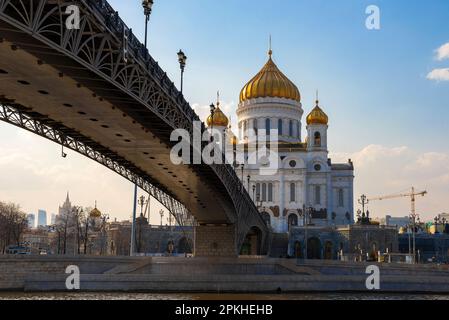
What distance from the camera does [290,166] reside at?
9431cm

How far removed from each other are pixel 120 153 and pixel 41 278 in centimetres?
960

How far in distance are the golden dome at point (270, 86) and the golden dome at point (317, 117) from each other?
16.9ft

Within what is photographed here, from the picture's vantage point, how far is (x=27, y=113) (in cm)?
2795

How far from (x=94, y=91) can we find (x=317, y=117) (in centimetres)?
7483

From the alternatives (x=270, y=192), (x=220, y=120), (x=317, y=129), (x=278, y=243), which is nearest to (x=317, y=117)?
(x=317, y=129)

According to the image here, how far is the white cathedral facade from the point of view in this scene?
9244cm

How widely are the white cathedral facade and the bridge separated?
49.8 metres

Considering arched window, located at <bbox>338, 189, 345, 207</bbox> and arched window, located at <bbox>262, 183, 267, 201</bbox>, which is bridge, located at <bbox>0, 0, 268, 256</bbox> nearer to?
arched window, located at <bbox>262, 183, 267, 201</bbox>

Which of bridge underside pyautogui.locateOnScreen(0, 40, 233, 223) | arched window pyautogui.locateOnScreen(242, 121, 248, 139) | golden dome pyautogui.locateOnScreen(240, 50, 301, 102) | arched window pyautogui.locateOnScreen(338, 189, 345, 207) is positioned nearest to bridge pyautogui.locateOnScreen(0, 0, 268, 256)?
bridge underside pyautogui.locateOnScreen(0, 40, 233, 223)

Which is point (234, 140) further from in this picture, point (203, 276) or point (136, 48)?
point (136, 48)

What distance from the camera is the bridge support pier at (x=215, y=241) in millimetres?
56000

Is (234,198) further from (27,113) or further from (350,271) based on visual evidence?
(27,113)

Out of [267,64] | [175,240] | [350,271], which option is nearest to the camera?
[350,271]
